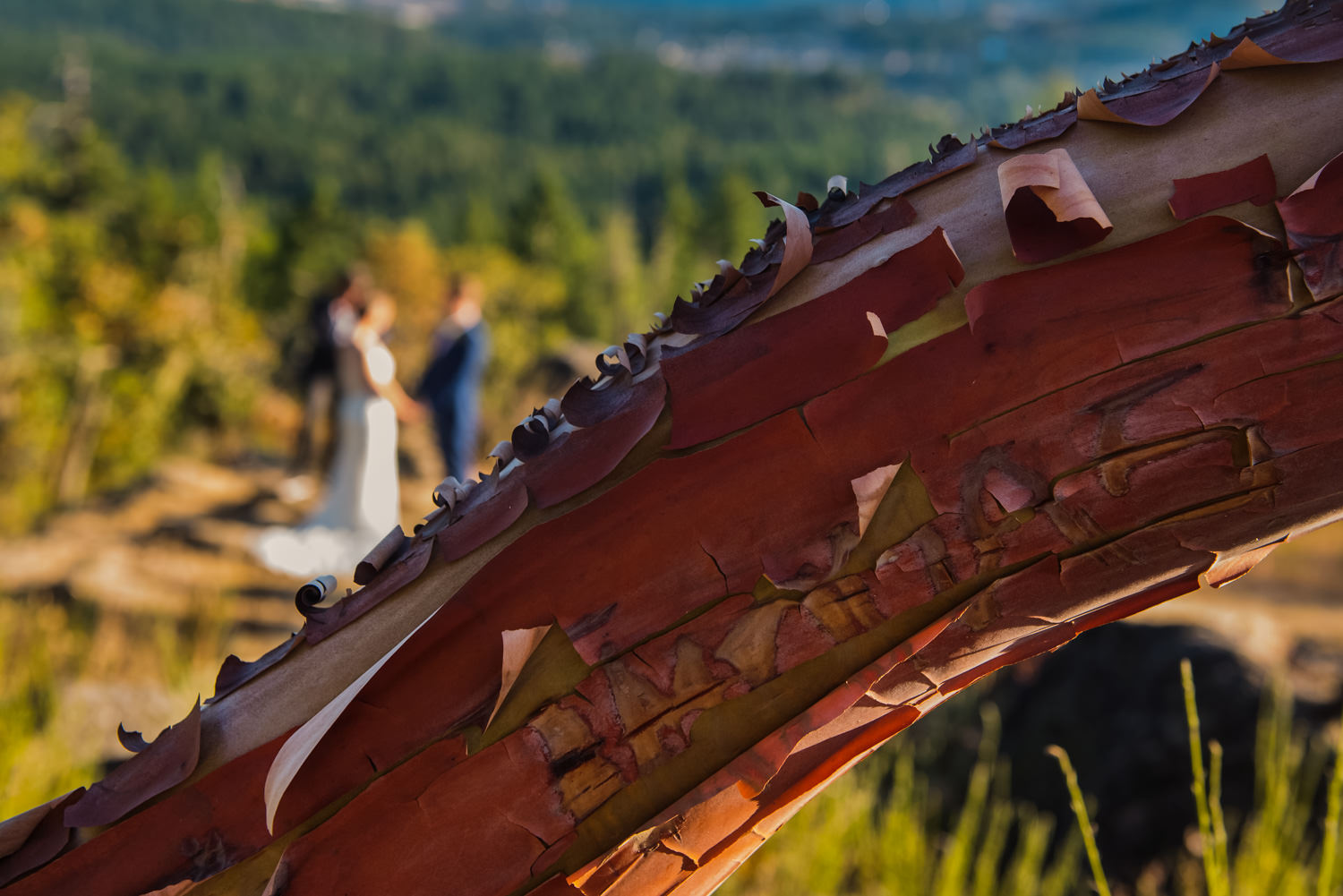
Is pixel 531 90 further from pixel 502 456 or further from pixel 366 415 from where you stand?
pixel 502 456

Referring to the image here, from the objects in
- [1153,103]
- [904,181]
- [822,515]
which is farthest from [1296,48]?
[822,515]

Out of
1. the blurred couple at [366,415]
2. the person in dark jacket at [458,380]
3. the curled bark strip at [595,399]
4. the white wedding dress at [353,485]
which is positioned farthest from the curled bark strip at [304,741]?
the person in dark jacket at [458,380]

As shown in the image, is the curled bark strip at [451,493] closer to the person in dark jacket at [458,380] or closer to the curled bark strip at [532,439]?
the curled bark strip at [532,439]

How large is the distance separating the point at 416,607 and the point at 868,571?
8.2 inches

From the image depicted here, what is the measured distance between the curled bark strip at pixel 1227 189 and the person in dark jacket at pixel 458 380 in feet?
17.7

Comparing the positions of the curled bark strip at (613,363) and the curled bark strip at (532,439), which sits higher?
the curled bark strip at (613,363)

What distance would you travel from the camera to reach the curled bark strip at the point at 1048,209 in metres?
0.40

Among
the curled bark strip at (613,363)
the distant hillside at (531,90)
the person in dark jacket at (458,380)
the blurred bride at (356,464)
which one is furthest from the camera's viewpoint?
the distant hillside at (531,90)

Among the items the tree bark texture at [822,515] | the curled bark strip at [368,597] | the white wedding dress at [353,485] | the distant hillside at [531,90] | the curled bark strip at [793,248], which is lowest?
the tree bark texture at [822,515]

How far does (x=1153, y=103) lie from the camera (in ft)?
1.40

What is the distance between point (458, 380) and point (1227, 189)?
5.59 metres

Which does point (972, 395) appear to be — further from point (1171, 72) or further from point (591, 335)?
point (591, 335)

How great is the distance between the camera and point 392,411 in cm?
564

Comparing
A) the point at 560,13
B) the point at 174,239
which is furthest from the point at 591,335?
the point at 560,13
